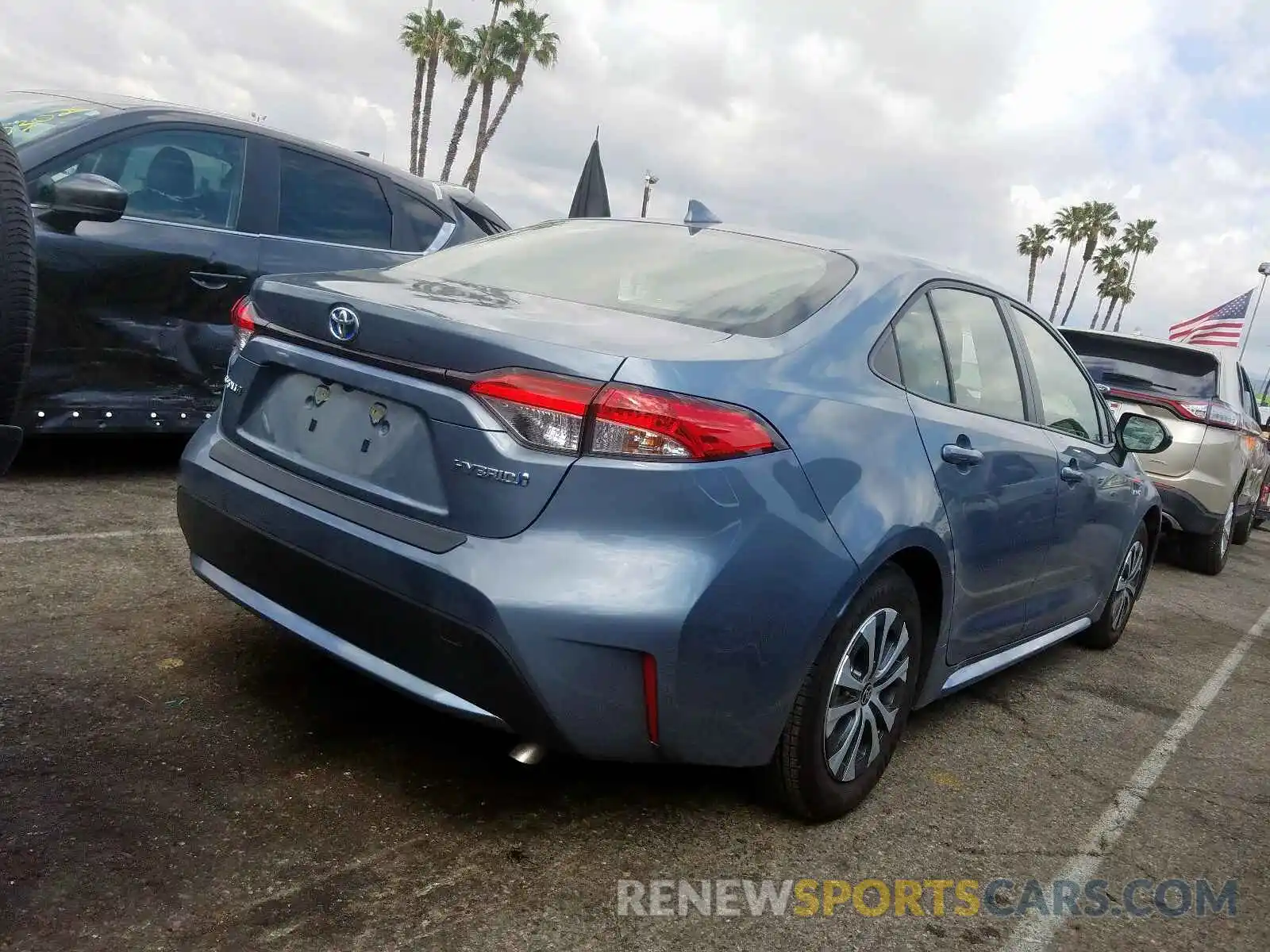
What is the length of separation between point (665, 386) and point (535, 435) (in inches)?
11.1

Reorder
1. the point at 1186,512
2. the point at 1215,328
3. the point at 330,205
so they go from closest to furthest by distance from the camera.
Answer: the point at 330,205, the point at 1186,512, the point at 1215,328

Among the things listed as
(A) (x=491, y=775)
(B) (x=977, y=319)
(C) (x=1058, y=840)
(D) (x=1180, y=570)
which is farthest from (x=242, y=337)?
(D) (x=1180, y=570)

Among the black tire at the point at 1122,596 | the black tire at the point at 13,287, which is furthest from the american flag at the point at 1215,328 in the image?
the black tire at the point at 13,287

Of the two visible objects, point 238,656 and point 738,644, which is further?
point 238,656

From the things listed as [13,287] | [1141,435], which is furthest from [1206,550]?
[13,287]

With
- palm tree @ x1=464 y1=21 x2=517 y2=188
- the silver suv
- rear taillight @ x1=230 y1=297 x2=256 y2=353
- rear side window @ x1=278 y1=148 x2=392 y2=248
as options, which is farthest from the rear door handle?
palm tree @ x1=464 y1=21 x2=517 y2=188

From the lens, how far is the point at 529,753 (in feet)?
8.04

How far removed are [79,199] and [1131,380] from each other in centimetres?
621

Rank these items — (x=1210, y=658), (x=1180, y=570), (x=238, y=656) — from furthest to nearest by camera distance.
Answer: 1. (x=1180, y=570)
2. (x=1210, y=658)
3. (x=238, y=656)

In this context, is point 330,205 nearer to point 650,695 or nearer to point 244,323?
point 244,323

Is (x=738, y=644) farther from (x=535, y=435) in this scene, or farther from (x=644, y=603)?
(x=535, y=435)

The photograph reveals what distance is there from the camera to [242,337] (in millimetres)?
2883

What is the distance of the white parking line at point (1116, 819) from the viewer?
8.31ft

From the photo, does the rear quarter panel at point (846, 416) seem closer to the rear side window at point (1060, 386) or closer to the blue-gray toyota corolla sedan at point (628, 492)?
the blue-gray toyota corolla sedan at point (628, 492)
